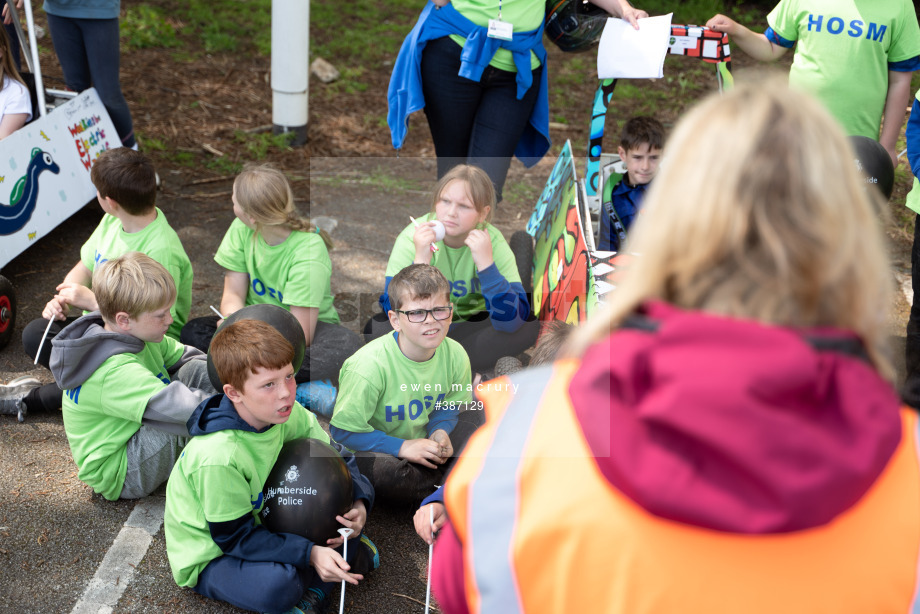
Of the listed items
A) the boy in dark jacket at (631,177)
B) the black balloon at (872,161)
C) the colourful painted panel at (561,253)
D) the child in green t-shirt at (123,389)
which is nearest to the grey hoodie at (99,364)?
the child in green t-shirt at (123,389)

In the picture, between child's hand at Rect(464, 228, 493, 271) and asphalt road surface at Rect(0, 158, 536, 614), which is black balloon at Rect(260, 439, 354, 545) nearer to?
asphalt road surface at Rect(0, 158, 536, 614)

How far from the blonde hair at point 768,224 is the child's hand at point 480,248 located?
267cm

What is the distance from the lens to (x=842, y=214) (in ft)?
3.35

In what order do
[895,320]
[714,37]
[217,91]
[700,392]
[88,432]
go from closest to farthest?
[700,392] → [88,432] → [714,37] → [895,320] → [217,91]

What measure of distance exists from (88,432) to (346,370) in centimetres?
101

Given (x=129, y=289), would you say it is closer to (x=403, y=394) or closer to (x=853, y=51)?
(x=403, y=394)

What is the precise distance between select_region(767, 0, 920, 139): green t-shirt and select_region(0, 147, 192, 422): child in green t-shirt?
10.5 feet

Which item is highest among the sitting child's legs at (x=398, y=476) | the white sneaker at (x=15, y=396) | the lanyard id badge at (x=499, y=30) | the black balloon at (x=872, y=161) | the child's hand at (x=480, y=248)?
the lanyard id badge at (x=499, y=30)

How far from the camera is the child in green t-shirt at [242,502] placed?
259 centimetres

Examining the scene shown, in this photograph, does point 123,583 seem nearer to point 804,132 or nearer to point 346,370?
point 346,370

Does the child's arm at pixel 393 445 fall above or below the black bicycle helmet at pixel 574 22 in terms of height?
below

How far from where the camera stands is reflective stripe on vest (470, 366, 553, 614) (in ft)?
3.80

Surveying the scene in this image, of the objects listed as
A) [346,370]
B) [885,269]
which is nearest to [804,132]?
[885,269]

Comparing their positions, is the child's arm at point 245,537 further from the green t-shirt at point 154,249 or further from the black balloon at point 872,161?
the black balloon at point 872,161
